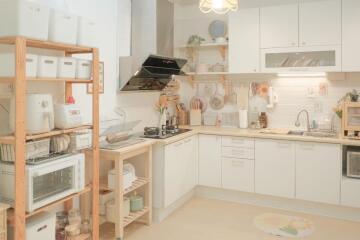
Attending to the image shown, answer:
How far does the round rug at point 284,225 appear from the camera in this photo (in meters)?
3.38

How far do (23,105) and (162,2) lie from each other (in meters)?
2.24

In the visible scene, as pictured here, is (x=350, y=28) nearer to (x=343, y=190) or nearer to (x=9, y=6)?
(x=343, y=190)

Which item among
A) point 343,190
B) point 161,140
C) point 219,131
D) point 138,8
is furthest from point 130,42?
point 343,190

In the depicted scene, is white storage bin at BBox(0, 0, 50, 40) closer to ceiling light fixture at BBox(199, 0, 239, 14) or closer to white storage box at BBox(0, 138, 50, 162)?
white storage box at BBox(0, 138, 50, 162)

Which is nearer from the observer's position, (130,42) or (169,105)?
(130,42)

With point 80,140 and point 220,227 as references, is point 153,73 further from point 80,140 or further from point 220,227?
point 220,227

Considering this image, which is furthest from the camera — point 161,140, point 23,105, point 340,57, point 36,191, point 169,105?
Answer: point 169,105

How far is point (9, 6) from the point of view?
2186mm

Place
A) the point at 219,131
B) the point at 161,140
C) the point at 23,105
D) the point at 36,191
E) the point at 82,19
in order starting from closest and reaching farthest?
the point at 23,105 → the point at 36,191 → the point at 82,19 → the point at 161,140 → the point at 219,131

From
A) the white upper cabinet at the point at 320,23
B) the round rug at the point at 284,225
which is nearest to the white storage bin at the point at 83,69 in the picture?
the round rug at the point at 284,225

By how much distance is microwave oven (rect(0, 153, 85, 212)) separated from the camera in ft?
7.39

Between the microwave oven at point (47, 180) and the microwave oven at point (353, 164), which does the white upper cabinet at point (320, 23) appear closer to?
the microwave oven at point (353, 164)

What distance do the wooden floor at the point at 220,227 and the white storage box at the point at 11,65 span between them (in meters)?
1.80

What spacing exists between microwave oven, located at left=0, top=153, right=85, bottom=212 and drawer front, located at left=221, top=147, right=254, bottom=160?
6.46ft
